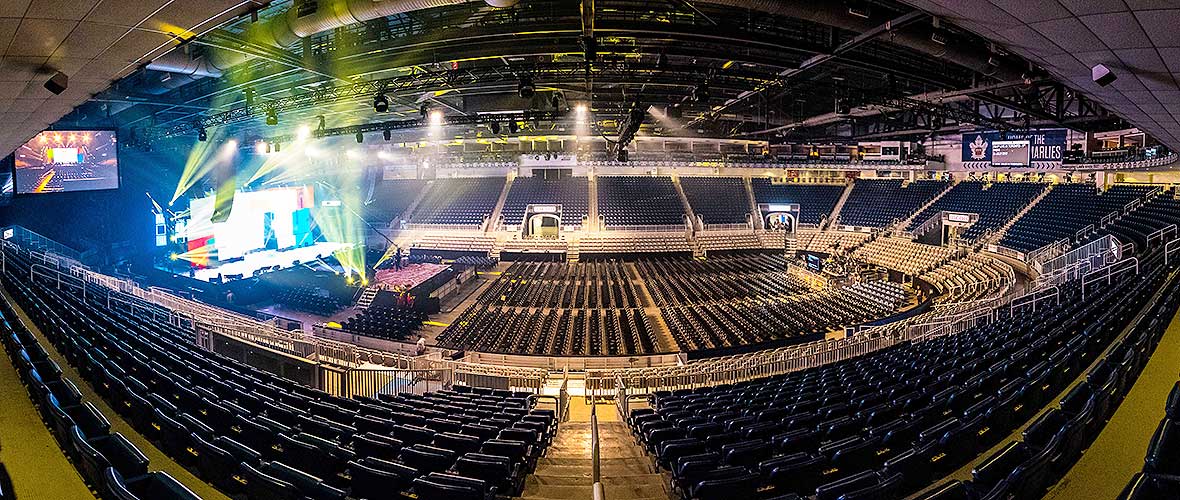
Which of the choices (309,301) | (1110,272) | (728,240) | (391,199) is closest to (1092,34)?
(1110,272)

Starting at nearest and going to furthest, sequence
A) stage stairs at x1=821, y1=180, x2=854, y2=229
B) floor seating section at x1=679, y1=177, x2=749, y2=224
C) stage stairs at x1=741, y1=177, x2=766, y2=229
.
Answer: stage stairs at x1=821, y1=180, x2=854, y2=229 < floor seating section at x1=679, y1=177, x2=749, y2=224 < stage stairs at x1=741, y1=177, x2=766, y2=229

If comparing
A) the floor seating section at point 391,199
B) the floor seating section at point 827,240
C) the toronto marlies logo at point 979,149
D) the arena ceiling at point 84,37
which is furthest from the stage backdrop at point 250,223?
the toronto marlies logo at point 979,149

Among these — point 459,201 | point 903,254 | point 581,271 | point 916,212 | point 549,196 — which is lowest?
point 581,271

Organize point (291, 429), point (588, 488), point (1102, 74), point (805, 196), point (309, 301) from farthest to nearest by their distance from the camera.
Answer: point (805, 196)
point (309, 301)
point (1102, 74)
point (291, 429)
point (588, 488)

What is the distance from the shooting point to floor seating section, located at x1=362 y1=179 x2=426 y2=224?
124ft

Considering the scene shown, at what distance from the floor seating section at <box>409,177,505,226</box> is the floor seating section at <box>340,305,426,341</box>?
1711 centimetres

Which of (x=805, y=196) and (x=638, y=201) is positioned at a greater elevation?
(x=805, y=196)

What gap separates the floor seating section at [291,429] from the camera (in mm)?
4270

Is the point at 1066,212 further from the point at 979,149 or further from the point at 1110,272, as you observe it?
the point at 1110,272

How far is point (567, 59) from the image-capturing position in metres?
13.8

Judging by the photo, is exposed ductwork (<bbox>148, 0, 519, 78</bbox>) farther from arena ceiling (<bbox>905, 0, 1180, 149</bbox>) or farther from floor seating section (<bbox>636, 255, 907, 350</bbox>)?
floor seating section (<bbox>636, 255, 907, 350</bbox>)

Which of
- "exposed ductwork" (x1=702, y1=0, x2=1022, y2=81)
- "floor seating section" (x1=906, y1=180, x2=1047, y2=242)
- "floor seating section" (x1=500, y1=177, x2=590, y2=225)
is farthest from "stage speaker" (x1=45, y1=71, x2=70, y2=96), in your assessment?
"floor seating section" (x1=906, y1=180, x2=1047, y2=242)

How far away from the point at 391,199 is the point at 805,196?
3136 cm

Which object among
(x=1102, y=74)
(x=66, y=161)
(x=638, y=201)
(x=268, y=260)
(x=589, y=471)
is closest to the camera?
(x=589, y=471)
